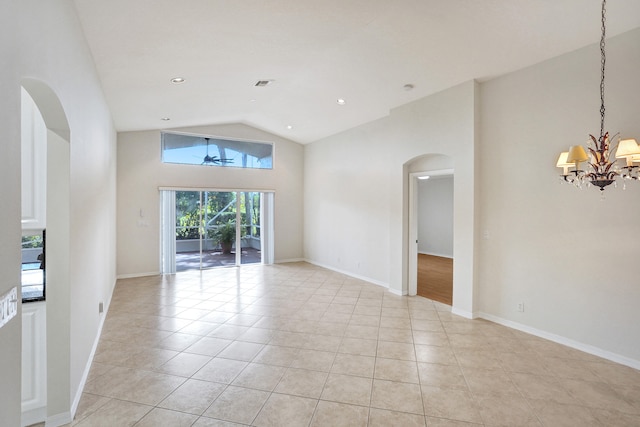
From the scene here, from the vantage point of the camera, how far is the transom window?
7414 millimetres

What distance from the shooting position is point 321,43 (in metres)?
3.74

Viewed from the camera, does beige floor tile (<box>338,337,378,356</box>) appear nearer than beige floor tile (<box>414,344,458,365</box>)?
No

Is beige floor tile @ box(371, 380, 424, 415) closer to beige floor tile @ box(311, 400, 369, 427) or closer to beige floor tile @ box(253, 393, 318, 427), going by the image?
beige floor tile @ box(311, 400, 369, 427)

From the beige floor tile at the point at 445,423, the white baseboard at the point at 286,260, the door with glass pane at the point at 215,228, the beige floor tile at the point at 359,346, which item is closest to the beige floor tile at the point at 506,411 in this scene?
the beige floor tile at the point at 445,423

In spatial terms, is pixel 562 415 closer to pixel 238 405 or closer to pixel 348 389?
pixel 348 389

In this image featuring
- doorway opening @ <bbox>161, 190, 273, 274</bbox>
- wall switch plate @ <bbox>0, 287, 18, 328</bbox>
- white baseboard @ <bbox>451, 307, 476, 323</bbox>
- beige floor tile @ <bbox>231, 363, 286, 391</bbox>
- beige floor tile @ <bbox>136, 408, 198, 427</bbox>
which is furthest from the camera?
doorway opening @ <bbox>161, 190, 273, 274</bbox>

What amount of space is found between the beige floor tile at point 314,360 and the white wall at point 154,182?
5165mm

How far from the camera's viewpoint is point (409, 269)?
5.74 meters

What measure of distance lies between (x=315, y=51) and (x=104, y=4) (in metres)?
2.24

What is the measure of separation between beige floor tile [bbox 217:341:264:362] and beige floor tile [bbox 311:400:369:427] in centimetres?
111

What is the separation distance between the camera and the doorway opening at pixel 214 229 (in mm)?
7348

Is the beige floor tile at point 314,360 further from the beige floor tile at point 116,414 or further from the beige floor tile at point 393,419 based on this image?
the beige floor tile at point 116,414

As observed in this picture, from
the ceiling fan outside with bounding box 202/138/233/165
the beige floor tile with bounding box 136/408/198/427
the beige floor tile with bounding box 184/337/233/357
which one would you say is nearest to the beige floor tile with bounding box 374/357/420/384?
the beige floor tile with bounding box 136/408/198/427

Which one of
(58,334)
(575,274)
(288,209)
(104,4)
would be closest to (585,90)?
(575,274)
